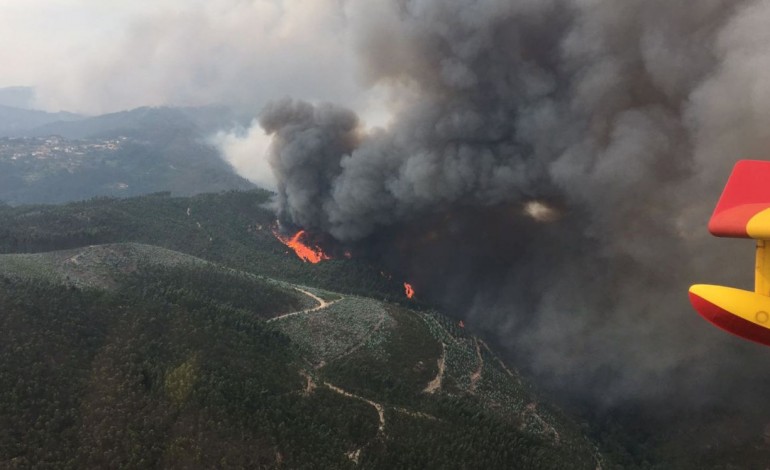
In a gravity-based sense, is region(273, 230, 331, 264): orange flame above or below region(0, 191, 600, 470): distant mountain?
above

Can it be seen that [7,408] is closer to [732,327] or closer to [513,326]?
[732,327]

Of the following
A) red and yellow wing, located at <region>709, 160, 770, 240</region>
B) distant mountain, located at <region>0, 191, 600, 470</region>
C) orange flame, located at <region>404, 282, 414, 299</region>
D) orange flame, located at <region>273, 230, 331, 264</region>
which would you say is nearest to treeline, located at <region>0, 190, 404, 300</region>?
orange flame, located at <region>404, 282, 414, 299</region>

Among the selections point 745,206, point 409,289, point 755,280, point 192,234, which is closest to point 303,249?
point 192,234

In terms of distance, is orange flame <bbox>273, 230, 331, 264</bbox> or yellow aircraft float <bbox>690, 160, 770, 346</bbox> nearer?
yellow aircraft float <bbox>690, 160, 770, 346</bbox>

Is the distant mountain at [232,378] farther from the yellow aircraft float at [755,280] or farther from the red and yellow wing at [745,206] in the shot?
the red and yellow wing at [745,206]

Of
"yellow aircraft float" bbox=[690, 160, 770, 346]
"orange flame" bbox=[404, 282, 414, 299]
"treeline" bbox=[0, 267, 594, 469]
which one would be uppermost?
"yellow aircraft float" bbox=[690, 160, 770, 346]

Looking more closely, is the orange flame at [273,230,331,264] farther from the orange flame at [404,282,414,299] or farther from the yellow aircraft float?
the yellow aircraft float

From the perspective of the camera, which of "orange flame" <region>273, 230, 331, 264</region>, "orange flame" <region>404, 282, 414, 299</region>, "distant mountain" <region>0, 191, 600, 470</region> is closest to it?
"distant mountain" <region>0, 191, 600, 470</region>
